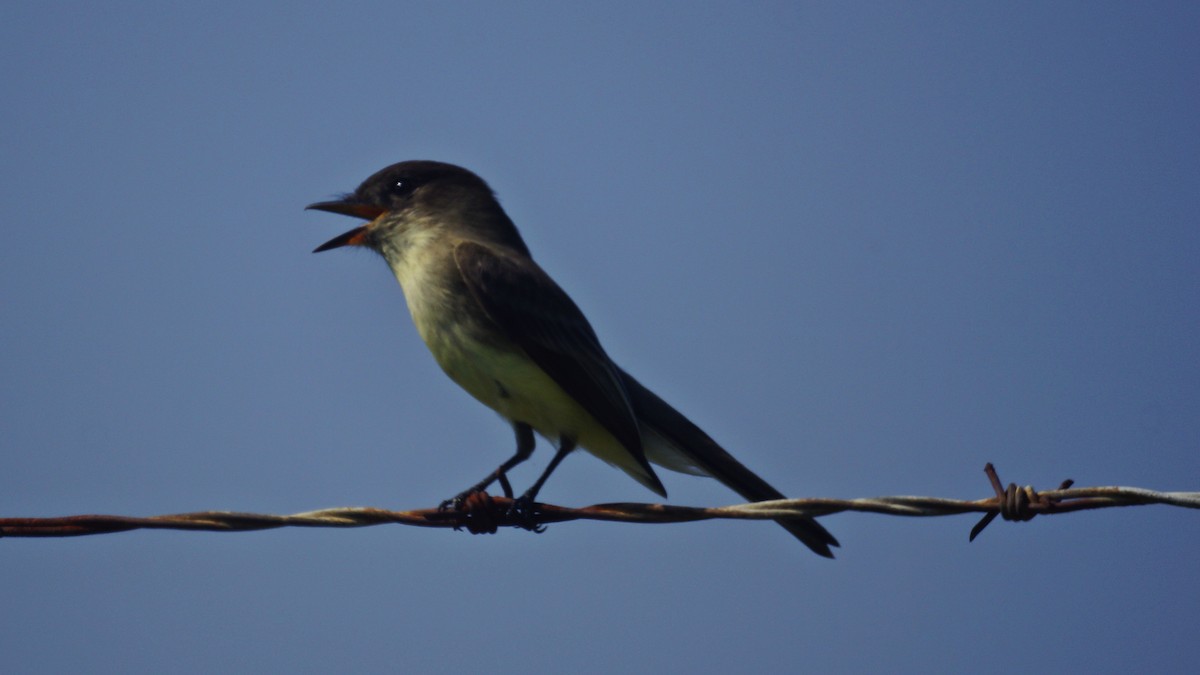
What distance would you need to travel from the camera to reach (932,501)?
406 cm

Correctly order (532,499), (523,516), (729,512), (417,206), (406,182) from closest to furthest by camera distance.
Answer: (729,512) < (523,516) < (532,499) < (417,206) < (406,182)

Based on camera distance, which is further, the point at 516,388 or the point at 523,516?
the point at 516,388

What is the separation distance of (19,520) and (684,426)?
3.38 meters

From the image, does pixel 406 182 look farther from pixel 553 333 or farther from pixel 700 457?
pixel 700 457

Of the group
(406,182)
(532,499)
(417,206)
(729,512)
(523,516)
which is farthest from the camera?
(406,182)

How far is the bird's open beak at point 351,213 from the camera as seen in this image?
7315 mm

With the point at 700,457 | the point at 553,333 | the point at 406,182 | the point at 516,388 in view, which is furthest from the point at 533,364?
the point at 406,182

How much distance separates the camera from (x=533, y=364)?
20.8 ft

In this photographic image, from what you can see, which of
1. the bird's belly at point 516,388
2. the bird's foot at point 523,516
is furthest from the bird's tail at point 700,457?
the bird's foot at point 523,516

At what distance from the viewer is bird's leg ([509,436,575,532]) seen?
5195mm

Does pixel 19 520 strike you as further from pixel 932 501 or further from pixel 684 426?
pixel 684 426

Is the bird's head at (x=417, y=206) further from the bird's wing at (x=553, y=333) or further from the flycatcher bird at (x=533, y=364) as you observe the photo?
the bird's wing at (x=553, y=333)

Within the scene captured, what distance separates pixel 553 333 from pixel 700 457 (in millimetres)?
966

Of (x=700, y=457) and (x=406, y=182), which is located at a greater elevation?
(x=406, y=182)
